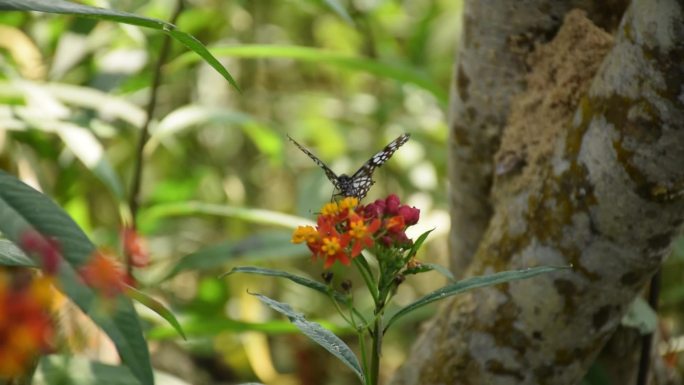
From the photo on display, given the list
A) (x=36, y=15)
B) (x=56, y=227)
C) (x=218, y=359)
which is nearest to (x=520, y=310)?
(x=56, y=227)

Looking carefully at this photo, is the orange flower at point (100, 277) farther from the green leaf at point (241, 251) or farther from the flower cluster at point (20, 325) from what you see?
the green leaf at point (241, 251)

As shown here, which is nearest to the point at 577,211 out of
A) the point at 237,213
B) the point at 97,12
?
the point at 97,12

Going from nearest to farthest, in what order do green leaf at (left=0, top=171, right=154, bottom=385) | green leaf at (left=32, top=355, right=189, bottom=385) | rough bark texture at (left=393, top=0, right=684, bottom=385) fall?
green leaf at (left=0, top=171, right=154, bottom=385)
rough bark texture at (left=393, top=0, right=684, bottom=385)
green leaf at (left=32, top=355, right=189, bottom=385)

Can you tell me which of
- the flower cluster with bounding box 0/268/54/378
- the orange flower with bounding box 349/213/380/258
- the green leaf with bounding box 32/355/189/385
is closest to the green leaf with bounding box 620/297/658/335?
the orange flower with bounding box 349/213/380/258

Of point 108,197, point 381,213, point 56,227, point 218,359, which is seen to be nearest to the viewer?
point 56,227

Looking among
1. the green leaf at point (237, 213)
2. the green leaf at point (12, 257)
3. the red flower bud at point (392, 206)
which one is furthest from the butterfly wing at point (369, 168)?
the green leaf at point (237, 213)

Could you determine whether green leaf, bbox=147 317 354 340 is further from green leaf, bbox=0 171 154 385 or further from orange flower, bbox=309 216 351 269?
green leaf, bbox=0 171 154 385

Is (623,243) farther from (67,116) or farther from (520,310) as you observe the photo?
(67,116)
